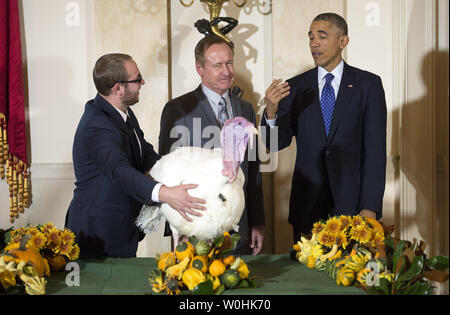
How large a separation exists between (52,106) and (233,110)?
1544 mm

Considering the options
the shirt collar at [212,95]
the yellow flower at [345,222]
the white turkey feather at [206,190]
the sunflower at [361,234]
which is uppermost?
the shirt collar at [212,95]

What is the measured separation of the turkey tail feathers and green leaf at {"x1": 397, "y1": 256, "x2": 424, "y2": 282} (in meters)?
Answer: 0.84

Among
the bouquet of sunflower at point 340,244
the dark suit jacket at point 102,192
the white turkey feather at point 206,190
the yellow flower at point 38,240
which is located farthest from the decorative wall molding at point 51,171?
the bouquet of sunflower at point 340,244

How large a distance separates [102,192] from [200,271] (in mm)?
689

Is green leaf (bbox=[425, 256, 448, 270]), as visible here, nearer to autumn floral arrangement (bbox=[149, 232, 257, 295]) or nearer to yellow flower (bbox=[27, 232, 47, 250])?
autumn floral arrangement (bbox=[149, 232, 257, 295])

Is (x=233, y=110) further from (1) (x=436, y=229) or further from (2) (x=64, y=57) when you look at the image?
(1) (x=436, y=229)

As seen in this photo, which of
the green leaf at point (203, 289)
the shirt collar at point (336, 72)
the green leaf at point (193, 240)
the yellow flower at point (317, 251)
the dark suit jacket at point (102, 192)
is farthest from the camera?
the shirt collar at point (336, 72)

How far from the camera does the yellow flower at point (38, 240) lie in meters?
1.78

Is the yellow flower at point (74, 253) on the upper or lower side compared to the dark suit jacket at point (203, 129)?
lower

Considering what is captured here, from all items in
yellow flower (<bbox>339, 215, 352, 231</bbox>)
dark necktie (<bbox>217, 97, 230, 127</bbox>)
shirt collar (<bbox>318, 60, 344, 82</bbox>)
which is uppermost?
shirt collar (<bbox>318, 60, 344, 82</bbox>)

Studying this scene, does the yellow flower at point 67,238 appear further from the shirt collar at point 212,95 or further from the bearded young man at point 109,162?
the shirt collar at point 212,95

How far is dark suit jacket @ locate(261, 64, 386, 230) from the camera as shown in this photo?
2479 millimetres

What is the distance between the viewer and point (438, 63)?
345 centimetres

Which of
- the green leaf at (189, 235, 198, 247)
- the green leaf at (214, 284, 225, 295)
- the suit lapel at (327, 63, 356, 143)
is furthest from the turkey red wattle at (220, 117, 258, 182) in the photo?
the suit lapel at (327, 63, 356, 143)
